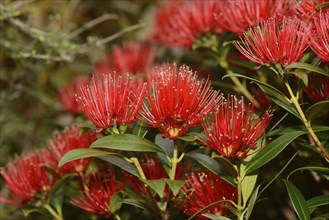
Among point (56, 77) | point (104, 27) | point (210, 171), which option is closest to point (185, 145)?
point (210, 171)

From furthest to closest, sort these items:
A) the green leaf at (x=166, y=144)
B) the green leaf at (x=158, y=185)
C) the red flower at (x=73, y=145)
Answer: the red flower at (x=73, y=145)
the green leaf at (x=166, y=144)
the green leaf at (x=158, y=185)

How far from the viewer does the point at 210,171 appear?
2.95 ft

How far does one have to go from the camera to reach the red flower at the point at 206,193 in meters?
0.86

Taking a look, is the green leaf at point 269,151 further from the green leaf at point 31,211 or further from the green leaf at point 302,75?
the green leaf at point 31,211

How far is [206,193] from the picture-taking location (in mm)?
869

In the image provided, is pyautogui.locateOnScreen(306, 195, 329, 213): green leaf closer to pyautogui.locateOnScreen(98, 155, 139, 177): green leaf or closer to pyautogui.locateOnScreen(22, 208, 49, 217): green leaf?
pyautogui.locateOnScreen(98, 155, 139, 177): green leaf

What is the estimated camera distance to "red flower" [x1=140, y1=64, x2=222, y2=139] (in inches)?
31.3

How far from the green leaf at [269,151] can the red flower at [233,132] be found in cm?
2

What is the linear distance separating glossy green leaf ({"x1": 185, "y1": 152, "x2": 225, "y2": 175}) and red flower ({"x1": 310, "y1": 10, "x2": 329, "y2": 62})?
231 mm

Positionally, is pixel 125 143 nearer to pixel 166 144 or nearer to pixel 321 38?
pixel 166 144

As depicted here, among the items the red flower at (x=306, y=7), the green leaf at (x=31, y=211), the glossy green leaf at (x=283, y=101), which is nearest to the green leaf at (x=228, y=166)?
the glossy green leaf at (x=283, y=101)

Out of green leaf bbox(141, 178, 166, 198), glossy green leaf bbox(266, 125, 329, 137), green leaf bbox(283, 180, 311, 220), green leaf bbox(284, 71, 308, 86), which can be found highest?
green leaf bbox(284, 71, 308, 86)

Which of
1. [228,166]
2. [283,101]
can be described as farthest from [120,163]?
[283,101]

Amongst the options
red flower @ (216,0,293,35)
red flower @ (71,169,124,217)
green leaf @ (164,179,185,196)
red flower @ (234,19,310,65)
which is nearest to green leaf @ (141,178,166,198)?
green leaf @ (164,179,185,196)
